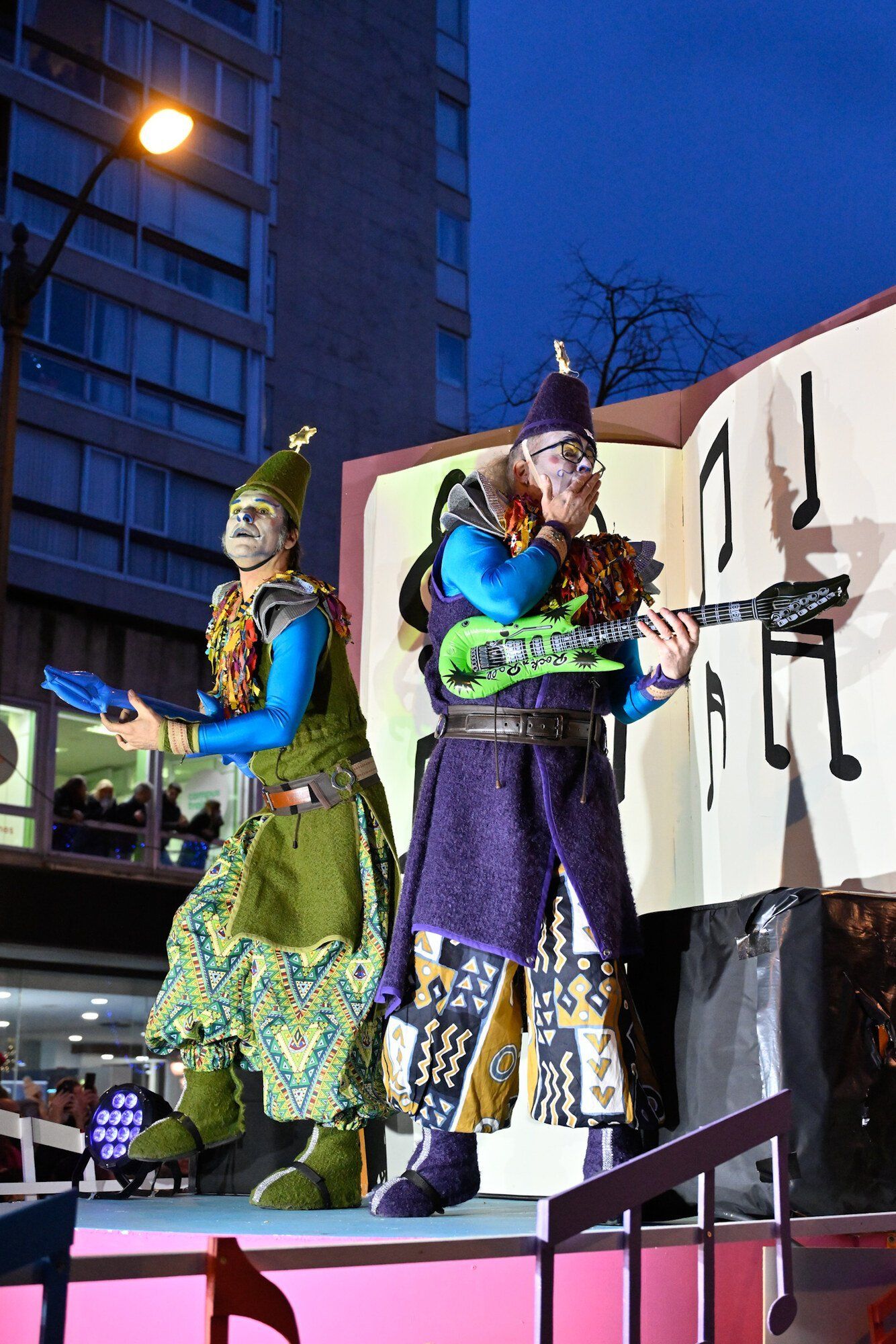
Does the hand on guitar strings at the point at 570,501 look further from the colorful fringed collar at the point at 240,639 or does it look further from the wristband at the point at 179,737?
the wristband at the point at 179,737

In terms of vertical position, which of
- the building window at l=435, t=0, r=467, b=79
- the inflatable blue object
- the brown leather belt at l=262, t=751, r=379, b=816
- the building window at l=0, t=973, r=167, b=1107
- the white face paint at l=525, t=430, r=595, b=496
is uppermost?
the building window at l=435, t=0, r=467, b=79

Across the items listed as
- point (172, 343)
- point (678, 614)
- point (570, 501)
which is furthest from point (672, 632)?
point (172, 343)

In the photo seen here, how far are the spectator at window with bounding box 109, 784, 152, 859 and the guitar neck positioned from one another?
514 inches

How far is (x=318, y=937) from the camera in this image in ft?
10.2

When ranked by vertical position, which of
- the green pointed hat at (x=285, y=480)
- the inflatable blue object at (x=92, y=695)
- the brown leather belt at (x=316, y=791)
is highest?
the green pointed hat at (x=285, y=480)

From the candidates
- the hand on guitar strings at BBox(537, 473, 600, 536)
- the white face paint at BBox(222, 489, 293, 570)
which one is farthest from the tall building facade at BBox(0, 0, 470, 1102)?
the hand on guitar strings at BBox(537, 473, 600, 536)

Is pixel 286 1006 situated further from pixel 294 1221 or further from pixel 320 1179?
pixel 294 1221

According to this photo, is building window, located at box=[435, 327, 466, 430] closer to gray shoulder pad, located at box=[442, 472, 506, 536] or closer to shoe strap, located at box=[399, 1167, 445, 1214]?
gray shoulder pad, located at box=[442, 472, 506, 536]

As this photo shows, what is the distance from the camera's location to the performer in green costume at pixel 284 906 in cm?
308

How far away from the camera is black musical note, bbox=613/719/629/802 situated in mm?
4327

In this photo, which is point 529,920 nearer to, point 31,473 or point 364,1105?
point 364,1105

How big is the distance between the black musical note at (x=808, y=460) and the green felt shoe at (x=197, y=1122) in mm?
2020

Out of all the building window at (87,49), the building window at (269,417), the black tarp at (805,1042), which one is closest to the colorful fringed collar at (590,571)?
the black tarp at (805,1042)

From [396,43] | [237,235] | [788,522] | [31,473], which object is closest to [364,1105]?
[788,522]
